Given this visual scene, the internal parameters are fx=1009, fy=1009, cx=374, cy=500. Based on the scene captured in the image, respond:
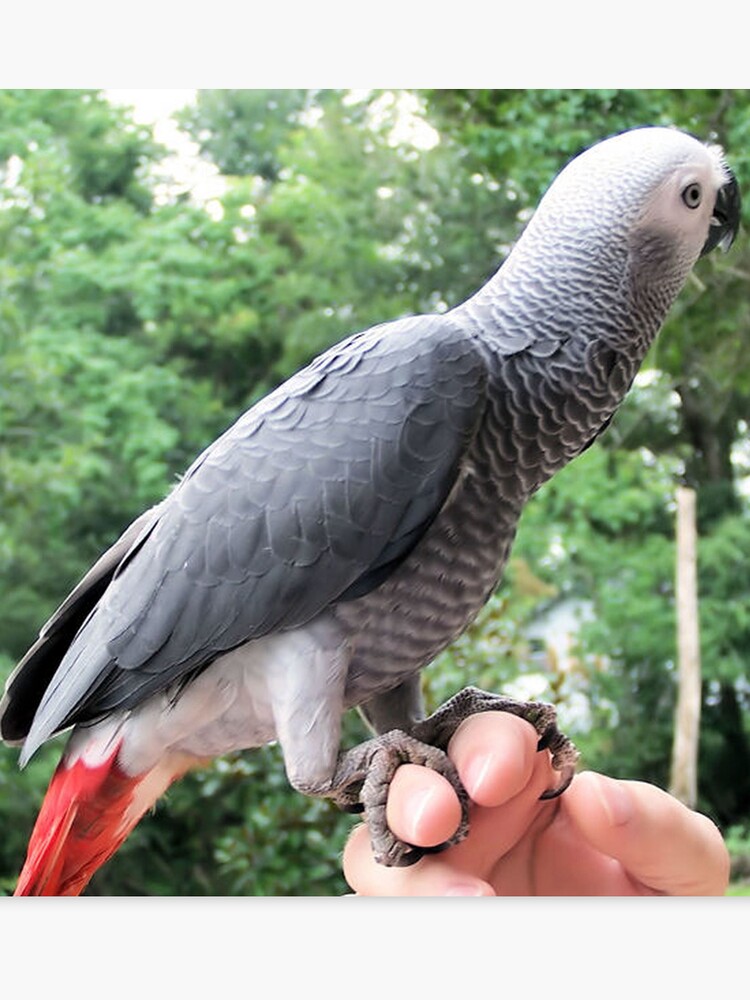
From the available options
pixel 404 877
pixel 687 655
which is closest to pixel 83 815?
pixel 404 877

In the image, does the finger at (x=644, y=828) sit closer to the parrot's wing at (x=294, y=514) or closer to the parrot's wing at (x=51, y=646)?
the parrot's wing at (x=294, y=514)

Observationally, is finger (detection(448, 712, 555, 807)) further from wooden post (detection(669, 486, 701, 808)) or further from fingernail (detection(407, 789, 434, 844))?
wooden post (detection(669, 486, 701, 808))

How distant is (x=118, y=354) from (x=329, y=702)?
3.72 ft

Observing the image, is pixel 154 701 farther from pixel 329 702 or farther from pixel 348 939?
pixel 348 939

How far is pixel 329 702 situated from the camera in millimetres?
751

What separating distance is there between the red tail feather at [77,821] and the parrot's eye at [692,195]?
0.65m

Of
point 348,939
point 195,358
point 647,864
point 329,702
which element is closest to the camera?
point 329,702

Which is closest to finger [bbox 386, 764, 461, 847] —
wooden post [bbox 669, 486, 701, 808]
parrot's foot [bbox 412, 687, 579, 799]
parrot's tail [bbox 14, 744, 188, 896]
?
parrot's foot [bbox 412, 687, 579, 799]

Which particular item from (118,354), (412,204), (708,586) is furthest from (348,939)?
(412,204)

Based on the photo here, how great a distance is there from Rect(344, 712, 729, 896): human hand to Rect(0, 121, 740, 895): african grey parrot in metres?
0.03

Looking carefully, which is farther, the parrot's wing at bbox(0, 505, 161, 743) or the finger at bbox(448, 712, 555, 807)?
the parrot's wing at bbox(0, 505, 161, 743)

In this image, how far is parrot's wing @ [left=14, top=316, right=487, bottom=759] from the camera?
2.54 feet

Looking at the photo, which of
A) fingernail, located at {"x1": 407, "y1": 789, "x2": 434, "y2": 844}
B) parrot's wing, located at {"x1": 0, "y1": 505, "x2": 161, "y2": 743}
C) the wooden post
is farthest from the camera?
the wooden post

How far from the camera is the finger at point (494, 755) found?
0.72 m
